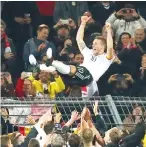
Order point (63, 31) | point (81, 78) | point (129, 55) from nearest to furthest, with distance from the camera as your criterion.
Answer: point (81, 78) < point (129, 55) < point (63, 31)

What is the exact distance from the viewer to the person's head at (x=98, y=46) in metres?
25.0

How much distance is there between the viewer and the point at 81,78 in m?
24.4

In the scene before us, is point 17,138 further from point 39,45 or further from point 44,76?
point 39,45

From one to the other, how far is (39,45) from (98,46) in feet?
5.04

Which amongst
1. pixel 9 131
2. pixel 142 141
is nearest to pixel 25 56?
pixel 9 131

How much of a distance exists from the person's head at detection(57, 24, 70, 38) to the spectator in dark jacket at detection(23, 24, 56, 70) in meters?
0.56

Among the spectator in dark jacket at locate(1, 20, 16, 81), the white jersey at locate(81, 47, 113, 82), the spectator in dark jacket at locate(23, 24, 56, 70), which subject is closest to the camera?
the white jersey at locate(81, 47, 113, 82)

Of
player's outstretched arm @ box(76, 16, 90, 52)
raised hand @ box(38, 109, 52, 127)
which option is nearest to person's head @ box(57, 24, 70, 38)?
player's outstretched arm @ box(76, 16, 90, 52)

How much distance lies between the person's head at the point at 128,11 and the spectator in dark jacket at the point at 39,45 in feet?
5.13

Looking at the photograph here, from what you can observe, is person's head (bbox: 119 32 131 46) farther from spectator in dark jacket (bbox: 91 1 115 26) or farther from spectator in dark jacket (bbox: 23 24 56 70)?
spectator in dark jacket (bbox: 23 24 56 70)

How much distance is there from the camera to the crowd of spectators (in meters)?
24.4

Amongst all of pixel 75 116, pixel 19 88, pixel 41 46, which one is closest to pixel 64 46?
pixel 41 46

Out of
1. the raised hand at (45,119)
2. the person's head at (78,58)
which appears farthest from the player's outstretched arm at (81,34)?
the raised hand at (45,119)

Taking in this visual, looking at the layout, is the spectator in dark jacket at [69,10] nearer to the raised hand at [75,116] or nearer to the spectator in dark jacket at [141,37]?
the spectator in dark jacket at [141,37]
